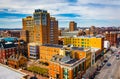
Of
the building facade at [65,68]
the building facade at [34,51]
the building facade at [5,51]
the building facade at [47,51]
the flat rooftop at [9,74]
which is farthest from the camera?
the building facade at [34,51]

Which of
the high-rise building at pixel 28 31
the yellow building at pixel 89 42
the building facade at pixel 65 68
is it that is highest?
the high-rise building at pixel 28 31

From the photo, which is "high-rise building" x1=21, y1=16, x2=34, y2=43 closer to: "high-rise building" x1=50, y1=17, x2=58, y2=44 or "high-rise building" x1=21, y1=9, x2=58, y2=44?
"high-rise building" x1=21, y1=9, x2=58, y2=44

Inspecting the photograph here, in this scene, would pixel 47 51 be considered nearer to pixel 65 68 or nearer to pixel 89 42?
pixel 65 68

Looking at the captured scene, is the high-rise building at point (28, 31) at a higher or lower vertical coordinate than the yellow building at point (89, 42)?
higher

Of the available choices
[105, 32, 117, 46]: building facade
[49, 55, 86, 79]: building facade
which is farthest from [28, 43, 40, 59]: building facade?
[105, 32, 117, 46]: building facade

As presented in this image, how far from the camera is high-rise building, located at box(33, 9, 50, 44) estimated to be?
10106cm

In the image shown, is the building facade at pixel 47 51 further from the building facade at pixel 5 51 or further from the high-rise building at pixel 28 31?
the high-rise building at pixel 28 31

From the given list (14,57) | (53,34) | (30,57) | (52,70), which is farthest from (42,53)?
(52,70)

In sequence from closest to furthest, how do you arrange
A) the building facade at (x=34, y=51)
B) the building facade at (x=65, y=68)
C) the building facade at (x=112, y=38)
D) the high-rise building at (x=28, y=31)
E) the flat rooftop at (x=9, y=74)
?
the flat rooftop at (x=9, y=74) → the building facade at (x=65, y=68) → the building facade at (x=34, y=51) → the high-rise building at (x=28, y=31) → the building facade at (x=112, y=38)

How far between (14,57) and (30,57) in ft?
56.7

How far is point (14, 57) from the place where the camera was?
79.2m

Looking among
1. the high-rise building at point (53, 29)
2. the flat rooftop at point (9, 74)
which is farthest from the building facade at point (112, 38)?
the flat rooftop at point (9, 74)

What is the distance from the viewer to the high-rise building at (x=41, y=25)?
3979 inches

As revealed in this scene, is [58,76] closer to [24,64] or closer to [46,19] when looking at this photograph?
[24,64]
